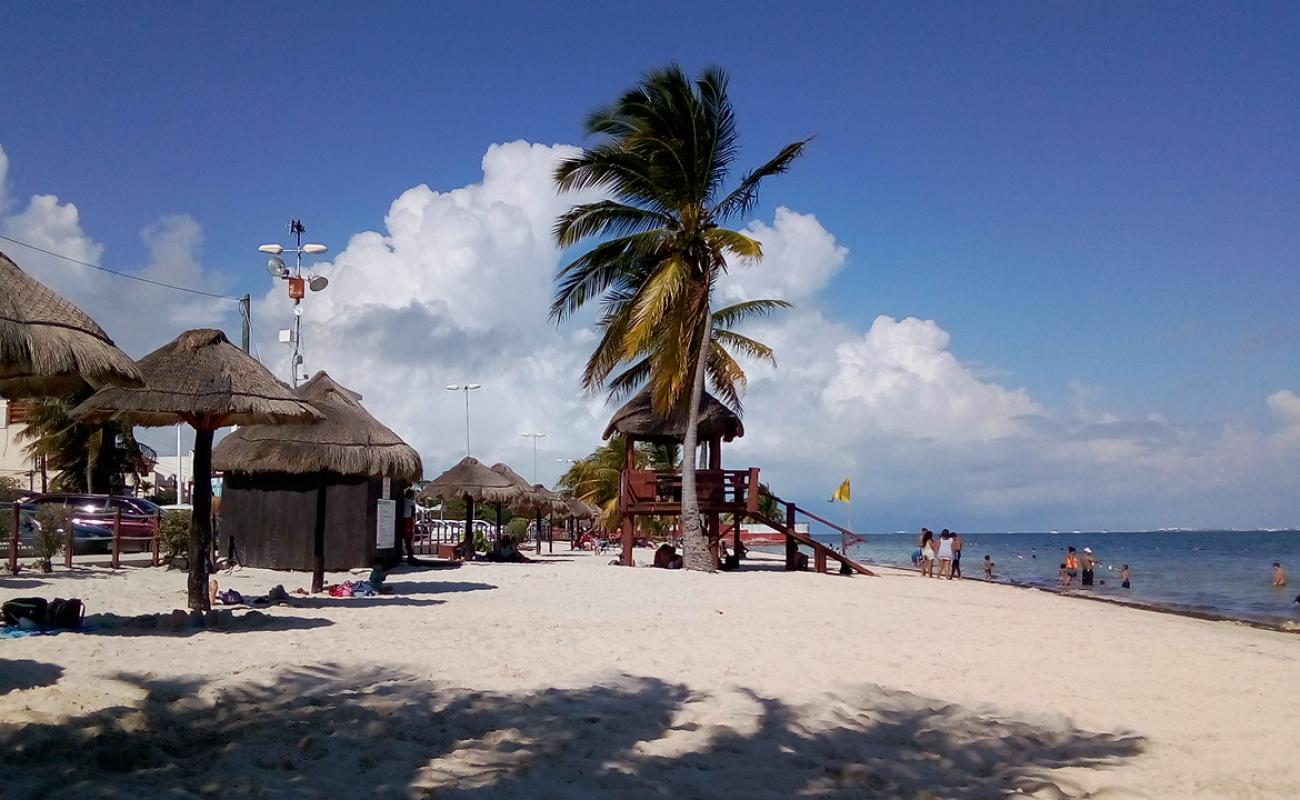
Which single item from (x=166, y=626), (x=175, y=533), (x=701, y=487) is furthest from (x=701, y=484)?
(x=166, y=626)

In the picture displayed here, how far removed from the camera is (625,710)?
20.1 feet

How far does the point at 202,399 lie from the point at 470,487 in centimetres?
1425

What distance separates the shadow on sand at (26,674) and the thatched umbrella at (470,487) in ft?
54.5

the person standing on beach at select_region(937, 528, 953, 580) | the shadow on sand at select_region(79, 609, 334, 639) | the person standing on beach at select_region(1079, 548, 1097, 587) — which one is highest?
the shadow on sand at select_region(79, 609, 334, 639)

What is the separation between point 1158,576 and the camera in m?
41.0

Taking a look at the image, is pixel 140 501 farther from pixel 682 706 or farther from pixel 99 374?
pixel 682 706

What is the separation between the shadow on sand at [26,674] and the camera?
231 inches

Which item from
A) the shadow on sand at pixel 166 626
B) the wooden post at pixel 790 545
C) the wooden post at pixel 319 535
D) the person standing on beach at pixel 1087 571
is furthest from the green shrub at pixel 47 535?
the person standing on beach at pixel 1087 571

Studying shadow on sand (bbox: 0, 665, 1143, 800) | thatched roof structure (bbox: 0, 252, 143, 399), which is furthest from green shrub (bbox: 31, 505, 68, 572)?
shadow on sand (bbox: 0, 665, 1143, 800)

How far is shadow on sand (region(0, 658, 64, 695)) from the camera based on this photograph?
5.86 metres

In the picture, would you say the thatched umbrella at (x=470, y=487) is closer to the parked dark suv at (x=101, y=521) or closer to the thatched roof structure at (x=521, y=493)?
the thatched roof structure at (x=521, y=493)

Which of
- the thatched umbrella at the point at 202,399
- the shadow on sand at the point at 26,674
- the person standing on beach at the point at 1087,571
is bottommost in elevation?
the person standing on beach at the point at 1087,571

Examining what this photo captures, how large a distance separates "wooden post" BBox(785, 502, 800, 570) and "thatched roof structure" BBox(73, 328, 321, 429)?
14177 millimetres

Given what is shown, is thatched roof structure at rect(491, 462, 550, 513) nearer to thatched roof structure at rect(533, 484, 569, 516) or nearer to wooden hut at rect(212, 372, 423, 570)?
thatched roof structure at rect(533, 484, 569, 516)
